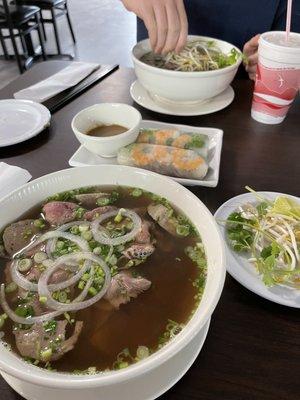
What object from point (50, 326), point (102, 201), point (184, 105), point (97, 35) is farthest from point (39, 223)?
point (97, 35)

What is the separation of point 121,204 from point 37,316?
0.34 metres

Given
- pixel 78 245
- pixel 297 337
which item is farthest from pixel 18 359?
pixel 297 337

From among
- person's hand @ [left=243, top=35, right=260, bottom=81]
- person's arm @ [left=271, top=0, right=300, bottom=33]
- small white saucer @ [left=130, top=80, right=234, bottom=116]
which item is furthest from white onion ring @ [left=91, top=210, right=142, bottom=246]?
person's arm @ [left=271, top=0, right=300, bottom=33]

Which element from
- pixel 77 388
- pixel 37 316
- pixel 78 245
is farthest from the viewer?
pixel 78 245

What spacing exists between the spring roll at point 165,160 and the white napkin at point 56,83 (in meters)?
0.64

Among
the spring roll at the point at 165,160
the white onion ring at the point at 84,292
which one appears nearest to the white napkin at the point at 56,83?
the spring roll at the point at 165,160

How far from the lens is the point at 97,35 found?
547cm

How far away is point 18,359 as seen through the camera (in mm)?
551

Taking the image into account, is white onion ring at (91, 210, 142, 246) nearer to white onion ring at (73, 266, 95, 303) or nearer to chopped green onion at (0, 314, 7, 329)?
white onion ring at (73, 266, 95, 303)

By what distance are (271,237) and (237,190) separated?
287mm

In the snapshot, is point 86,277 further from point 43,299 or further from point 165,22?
point 165,22

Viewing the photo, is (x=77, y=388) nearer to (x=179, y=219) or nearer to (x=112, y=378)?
(x=112, y=378)

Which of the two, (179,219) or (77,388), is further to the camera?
(179,219)

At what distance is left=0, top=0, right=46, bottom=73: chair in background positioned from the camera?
400 cm
